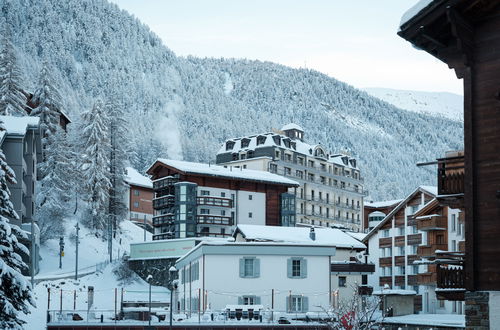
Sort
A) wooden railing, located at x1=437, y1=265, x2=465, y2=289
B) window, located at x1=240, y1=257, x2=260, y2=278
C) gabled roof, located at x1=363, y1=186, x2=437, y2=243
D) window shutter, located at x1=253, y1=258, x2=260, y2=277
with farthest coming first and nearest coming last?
gabled roof, located at x1=363, y1=186, x2=437, y2=243 < window shutter, located at x1=253, y1=258, x2=260, y2=277 < window, located at x1=240, y1=257, x2=260, y2=278 < wooden railing, located at x1=437, y1=265, x2=465, y2=289

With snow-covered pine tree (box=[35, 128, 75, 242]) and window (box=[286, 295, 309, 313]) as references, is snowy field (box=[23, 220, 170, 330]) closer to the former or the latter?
snow-covered pine tree (box=[35, 128, 75, 242])

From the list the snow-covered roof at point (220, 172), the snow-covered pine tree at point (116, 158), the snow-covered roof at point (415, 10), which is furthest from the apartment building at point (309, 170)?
the snow-covered roof at point (415, 10)

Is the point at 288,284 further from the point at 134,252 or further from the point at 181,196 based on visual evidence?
the point at 181,196

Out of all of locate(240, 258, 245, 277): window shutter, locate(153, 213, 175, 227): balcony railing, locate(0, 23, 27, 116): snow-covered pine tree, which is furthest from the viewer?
locate(153, 213, 175, 227): balcony railing

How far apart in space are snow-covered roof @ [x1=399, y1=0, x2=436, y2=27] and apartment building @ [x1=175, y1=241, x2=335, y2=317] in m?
44.0

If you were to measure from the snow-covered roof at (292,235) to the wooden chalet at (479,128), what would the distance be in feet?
180

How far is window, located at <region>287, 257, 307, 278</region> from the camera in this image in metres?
64.4

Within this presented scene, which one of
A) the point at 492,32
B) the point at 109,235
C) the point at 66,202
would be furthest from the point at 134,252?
the point at 492,32

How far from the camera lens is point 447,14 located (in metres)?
17.9

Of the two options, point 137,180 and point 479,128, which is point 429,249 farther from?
point 137,180

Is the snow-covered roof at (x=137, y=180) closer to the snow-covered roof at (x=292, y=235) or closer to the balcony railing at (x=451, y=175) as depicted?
the snow-covered roof at (x=292, y=235)

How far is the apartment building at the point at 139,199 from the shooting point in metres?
134

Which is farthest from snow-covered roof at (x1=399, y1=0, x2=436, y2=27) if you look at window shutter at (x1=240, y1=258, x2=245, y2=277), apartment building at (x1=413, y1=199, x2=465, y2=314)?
apartment building at (x1=413, y1=199, x2=465, y2=314)

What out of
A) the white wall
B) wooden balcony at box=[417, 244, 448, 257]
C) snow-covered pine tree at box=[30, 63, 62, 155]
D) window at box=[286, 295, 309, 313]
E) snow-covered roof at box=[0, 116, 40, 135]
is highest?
snow-covered pine tree at box=[30, 63, 62, 155]
